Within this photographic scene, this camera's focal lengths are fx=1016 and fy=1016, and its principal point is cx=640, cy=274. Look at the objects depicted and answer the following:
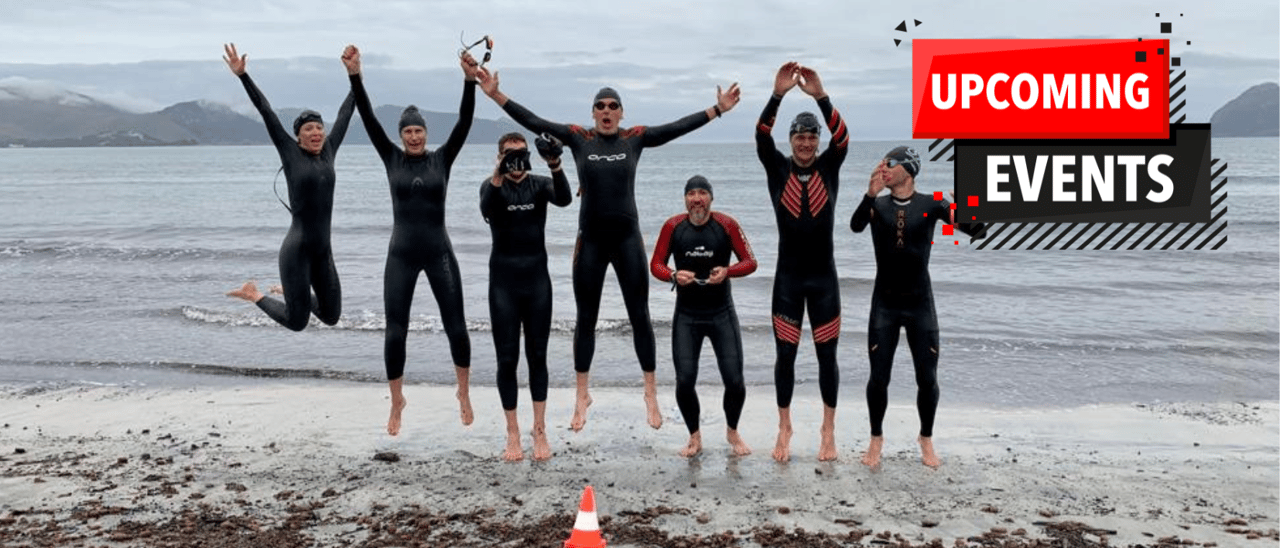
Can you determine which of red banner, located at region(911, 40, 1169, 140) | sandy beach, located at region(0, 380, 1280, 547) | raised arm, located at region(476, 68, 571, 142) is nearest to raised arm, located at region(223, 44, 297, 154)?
raised arm, located at region(476, 68, 571, 142)

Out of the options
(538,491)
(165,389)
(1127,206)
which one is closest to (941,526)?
(538,491)

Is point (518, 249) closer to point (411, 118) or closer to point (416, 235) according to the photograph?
point (416, 235)

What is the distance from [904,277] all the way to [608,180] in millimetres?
2581

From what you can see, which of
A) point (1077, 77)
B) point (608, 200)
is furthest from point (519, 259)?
point (1077, 77)

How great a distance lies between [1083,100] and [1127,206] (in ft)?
60.6

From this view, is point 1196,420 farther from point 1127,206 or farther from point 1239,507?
point 1127,206

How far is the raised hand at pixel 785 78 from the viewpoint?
8.19m

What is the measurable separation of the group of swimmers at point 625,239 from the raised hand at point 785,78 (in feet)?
0.06

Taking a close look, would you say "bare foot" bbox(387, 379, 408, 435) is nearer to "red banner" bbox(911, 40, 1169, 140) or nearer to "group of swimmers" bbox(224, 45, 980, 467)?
"group of swimmers" bbox(224, 45, 980, 467)

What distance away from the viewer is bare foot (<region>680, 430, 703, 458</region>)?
9102mm

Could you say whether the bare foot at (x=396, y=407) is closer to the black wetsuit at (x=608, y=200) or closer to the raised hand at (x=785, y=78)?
the black wetsuit at (x=608, y=200)

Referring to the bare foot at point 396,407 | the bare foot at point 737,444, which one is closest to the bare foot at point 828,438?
the bare foot at point 737,444

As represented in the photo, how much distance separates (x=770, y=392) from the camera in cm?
1206

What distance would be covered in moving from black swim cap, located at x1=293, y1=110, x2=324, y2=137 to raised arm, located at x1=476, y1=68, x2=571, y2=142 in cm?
154
